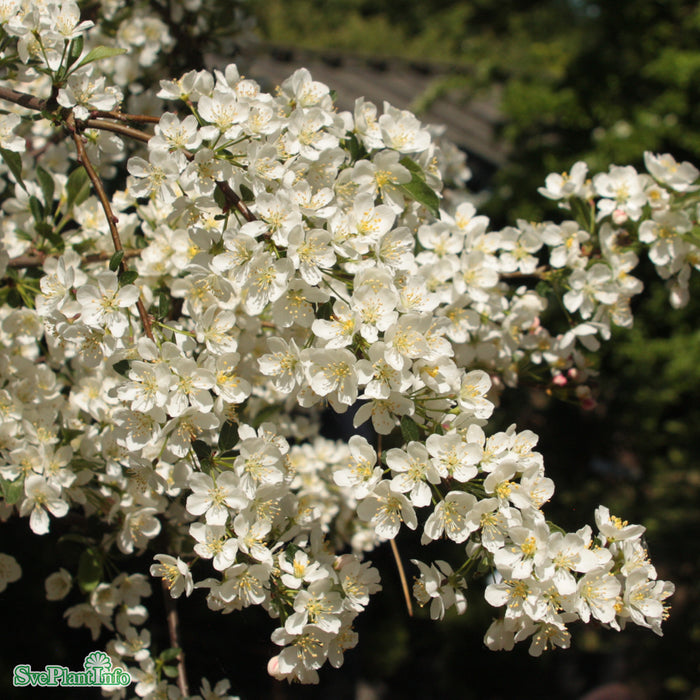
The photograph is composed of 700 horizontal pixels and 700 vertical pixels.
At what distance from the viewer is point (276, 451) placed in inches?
43.1

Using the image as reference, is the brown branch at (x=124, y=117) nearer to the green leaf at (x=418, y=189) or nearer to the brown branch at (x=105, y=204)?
the brown branch at (x=105, y=204)

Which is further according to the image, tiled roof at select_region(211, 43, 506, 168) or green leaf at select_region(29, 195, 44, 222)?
tiled roof at select_region(211, 43, 506, 168)

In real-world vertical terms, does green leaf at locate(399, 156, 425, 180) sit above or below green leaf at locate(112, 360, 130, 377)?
above

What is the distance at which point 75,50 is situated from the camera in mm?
1188

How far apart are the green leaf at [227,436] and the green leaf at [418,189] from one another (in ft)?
1.89

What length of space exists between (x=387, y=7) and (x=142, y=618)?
1629 cm

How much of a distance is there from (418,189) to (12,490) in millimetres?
986

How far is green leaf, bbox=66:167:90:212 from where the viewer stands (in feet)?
4.68

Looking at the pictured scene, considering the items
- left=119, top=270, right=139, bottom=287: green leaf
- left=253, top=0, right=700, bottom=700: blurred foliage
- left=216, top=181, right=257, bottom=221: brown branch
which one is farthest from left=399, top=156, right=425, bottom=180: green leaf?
left=253, top=0, right=700, bottom=700: blurred foliage

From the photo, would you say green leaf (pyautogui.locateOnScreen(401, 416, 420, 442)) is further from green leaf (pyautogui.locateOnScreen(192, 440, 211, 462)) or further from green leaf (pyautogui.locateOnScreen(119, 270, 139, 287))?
green leaf (pyautogui.locateOnScreen(119, 270, 139, 287))

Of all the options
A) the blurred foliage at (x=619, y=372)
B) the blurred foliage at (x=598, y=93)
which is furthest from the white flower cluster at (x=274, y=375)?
the blurred foliage at (x=598, y=93)

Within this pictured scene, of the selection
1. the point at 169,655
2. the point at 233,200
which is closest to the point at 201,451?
the point at 233,200

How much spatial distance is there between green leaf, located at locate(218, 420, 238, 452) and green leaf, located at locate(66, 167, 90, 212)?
0.70 m

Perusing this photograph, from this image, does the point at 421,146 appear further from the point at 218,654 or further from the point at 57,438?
the point at 218,654
